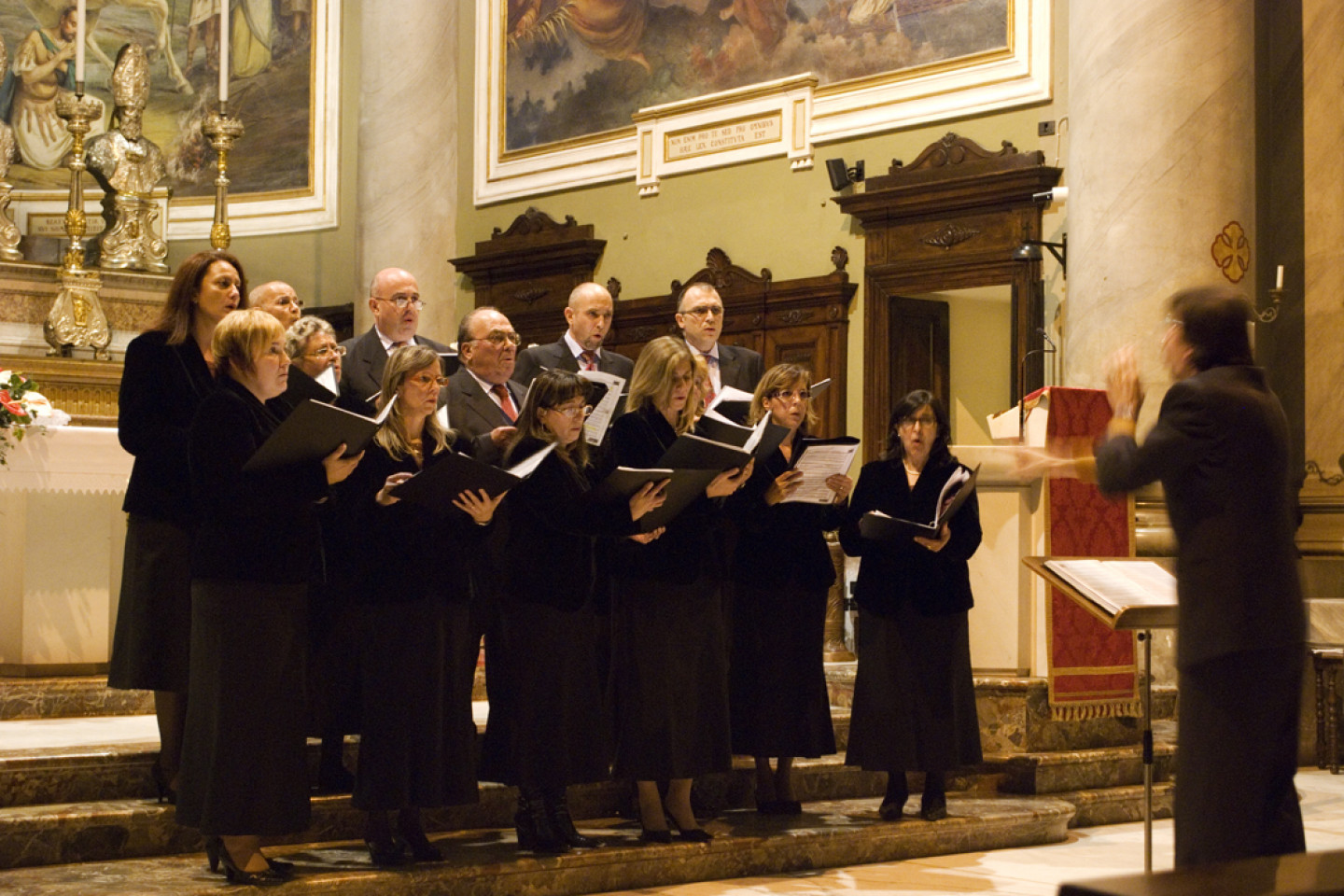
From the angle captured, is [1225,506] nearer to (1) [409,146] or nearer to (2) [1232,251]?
(2) [1232,251]

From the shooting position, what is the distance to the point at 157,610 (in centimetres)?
440

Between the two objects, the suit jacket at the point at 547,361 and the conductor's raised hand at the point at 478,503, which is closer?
the conductor's raised hand at the point at 478,503

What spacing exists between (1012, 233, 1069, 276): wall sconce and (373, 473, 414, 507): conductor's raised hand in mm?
5644

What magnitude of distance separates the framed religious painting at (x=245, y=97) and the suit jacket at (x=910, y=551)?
913 cm

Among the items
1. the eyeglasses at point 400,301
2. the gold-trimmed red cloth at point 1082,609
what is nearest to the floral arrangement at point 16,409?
the eyeglasses at point 400,301

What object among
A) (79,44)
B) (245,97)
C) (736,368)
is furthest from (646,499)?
(245,97)

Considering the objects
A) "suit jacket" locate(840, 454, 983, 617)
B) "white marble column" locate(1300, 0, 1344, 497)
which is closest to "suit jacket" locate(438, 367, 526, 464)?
"suit jacket" locate(840, 454, 983, 617)

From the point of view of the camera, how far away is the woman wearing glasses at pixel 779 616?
5355 millimetres

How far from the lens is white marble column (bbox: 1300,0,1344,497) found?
8.30 metres

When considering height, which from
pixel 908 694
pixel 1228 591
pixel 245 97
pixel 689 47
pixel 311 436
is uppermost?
pixel 245 97

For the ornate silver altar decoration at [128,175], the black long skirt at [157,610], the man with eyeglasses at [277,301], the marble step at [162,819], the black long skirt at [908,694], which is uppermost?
the ornate silver altar decoration at [128,175]

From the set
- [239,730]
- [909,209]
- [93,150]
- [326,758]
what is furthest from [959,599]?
[93,150]

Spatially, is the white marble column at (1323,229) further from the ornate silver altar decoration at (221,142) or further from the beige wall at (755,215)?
the ornate silver altar decoration at (221,142)

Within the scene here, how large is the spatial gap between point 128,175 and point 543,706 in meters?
6.85
